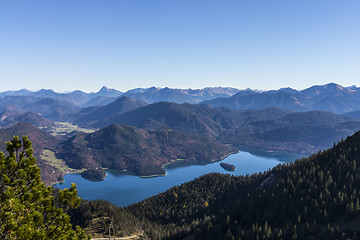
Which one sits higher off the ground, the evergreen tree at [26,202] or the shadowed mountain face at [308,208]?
the evergreen tree at [26,202]

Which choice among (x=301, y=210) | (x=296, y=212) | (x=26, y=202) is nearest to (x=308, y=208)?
(x=301, y=210)

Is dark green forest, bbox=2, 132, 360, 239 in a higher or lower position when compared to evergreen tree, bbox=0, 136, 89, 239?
lower

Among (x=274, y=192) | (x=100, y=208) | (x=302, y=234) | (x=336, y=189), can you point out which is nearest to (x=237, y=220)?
(x=274, y=192)

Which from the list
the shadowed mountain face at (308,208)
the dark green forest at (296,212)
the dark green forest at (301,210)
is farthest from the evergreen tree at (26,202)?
the shadowed mountain face at (308,208)

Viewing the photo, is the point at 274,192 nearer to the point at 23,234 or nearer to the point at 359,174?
the point at 359,174

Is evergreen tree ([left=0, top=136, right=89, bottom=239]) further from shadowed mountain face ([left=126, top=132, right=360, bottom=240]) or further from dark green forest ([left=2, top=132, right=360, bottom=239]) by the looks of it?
shadowed mountain face ([left=126, top=132, right=360, bottom=240])

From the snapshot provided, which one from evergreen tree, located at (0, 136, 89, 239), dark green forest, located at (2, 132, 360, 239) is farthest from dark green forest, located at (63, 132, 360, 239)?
evergreen tree, located at (0, 136, 89, 239)

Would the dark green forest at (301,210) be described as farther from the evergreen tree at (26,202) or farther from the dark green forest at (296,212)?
the evergreen tree at (26,202)

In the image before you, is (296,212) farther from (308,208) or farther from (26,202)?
(26,202)

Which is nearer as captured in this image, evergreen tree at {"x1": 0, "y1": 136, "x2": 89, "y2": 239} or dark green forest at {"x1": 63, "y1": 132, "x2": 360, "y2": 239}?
evergreen tree at {"x1": 0, "y1": 136, "x2": 89, "y2": 239}
